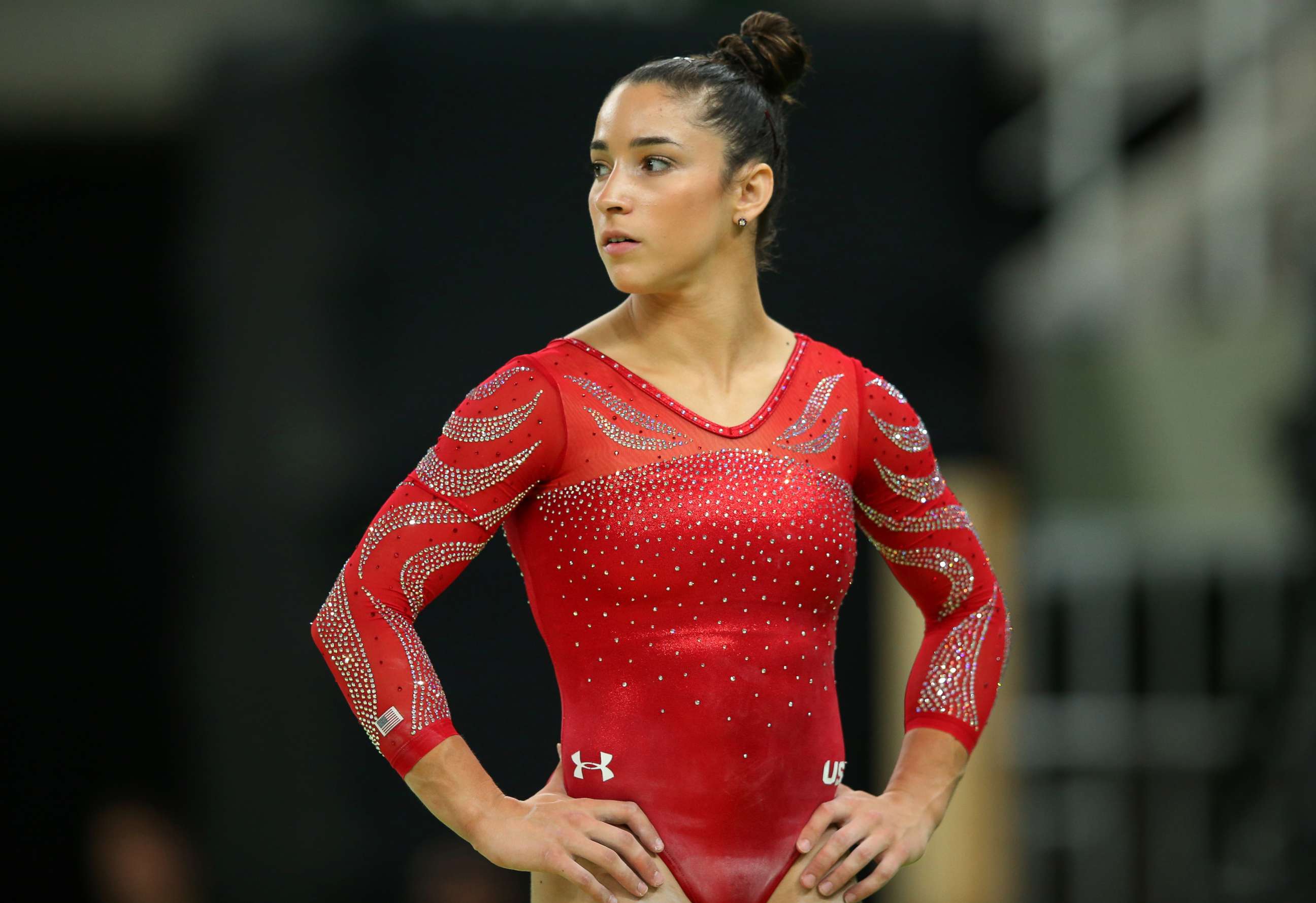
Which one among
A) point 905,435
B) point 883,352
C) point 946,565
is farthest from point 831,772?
point 883,352

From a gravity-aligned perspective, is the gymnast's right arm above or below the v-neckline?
below

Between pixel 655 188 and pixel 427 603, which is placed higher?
pixel 655 188

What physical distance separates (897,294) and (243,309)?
7.92 feet

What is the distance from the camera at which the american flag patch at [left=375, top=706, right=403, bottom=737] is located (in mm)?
2213

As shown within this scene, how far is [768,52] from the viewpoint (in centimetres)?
251

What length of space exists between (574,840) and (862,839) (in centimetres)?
41

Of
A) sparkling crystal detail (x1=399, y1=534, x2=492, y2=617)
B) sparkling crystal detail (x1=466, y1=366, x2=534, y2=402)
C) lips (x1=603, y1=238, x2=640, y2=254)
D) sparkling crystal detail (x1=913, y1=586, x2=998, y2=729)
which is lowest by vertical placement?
sparkling crystal detail (x1=913, y1=586, x2=998, y2=729)

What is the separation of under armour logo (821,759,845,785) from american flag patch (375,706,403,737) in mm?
588

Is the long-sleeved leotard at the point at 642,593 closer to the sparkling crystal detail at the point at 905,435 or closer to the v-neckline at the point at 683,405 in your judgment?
the v-neckline at the point at 683,405

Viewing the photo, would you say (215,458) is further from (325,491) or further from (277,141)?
(277,141)

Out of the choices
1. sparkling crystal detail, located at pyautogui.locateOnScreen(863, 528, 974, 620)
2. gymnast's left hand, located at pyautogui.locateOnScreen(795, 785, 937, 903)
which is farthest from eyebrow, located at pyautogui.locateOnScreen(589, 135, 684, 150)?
gymnast's left hand, located at pyautogui.locateOnScreen(795, 785, 937, 903)

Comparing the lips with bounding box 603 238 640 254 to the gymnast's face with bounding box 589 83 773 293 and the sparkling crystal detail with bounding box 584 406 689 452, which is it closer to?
the gymnast's face with bounding box 589 83 773 293

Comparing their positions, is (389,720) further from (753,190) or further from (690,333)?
(753,190)

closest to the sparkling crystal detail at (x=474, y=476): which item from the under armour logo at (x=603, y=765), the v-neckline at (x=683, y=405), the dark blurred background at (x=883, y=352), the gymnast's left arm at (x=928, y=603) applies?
the v-neckline at (x=683, y=405)
